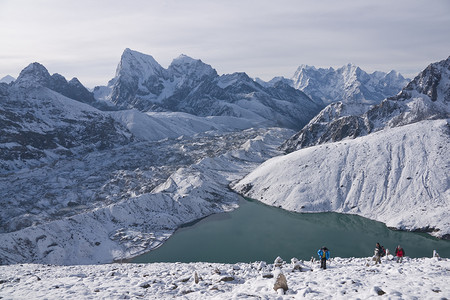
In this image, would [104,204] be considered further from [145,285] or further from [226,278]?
[226,278]

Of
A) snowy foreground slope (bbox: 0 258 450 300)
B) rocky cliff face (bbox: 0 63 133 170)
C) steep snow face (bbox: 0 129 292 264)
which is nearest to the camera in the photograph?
snowy foreground slope (bbox: 0 258 450 300)

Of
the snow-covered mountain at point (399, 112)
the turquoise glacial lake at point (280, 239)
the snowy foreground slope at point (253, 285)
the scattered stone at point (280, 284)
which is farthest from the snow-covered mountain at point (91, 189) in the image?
the scattered stone at point (280, 284)

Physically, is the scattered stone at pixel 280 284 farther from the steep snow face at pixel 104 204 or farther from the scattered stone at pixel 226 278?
the steep snow face at pixel 104 204

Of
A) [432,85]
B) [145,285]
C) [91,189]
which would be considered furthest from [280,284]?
[432,85]

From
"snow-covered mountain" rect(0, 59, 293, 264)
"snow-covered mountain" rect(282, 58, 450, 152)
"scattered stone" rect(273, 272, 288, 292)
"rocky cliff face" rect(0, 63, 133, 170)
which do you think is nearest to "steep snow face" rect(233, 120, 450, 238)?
"snow-covered mountain" rect(0, 59, 293, 264)

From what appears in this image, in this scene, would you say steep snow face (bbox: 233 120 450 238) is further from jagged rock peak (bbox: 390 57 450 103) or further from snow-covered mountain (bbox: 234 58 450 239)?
jagged rock peak (bbox: 390 57 450 103)

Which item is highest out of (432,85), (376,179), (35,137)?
(432,85)

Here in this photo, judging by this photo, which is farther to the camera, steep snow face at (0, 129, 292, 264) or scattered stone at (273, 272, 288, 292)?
steep snow face at (0, 129, 292, 264)
